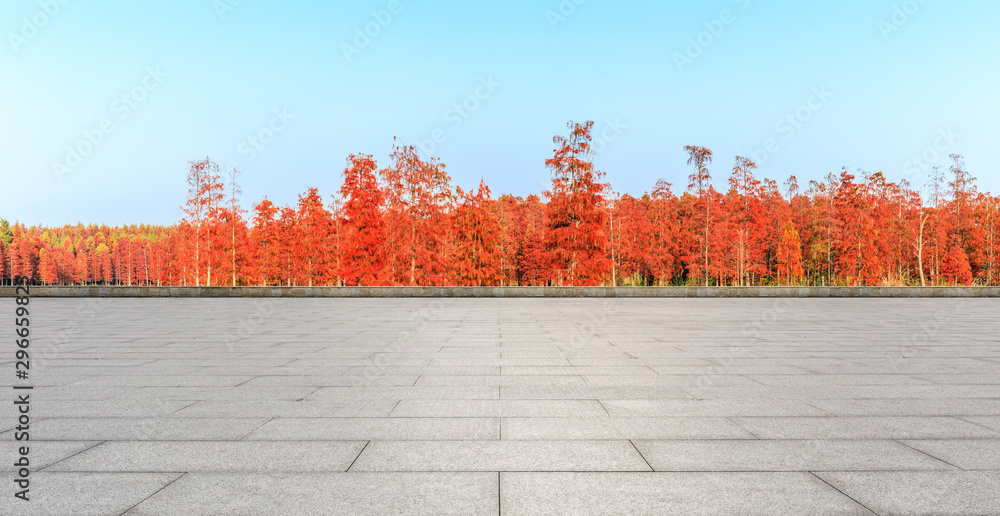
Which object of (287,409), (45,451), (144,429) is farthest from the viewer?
(287,409)

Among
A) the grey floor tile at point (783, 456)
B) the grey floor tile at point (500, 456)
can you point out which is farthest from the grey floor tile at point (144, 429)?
the grey floor tile at point (783, 456)

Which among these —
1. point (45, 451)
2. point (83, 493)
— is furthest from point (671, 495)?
point (45, 451)

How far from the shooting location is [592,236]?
35219 millimetres

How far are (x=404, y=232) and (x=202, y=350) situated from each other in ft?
94.0

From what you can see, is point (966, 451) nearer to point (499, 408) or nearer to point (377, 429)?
point (499, 408)

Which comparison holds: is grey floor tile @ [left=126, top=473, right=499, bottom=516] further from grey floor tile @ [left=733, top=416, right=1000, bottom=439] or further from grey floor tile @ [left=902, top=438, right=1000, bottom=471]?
grey floor tile @ [left=902, top=438, right=1000, bottom=471]

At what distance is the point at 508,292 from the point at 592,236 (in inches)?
445

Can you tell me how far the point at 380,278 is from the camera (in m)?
38.1

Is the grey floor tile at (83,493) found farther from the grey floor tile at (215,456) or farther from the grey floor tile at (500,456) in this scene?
the grey floor tile at (500,456)

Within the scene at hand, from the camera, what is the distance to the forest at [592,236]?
37.0 m

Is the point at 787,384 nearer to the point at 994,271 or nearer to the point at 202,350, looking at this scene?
the point at 202,350

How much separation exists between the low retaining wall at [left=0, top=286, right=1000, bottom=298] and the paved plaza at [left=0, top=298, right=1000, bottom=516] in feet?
50.3

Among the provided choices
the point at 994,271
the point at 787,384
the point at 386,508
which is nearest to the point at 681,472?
the point at 386,508

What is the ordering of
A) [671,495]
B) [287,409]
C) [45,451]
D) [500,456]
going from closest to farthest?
[671,495] < [500,456] < [45,451] < [287,409]
